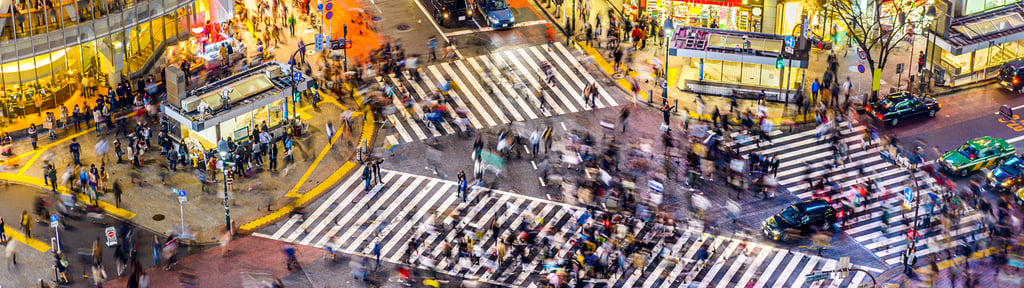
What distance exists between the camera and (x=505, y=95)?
310ft

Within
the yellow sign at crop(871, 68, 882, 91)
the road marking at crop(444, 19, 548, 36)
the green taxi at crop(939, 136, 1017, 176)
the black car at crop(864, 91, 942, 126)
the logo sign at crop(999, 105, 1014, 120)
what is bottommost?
the green taxi at crop(939, 136, 1017, 176)

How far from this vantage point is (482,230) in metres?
79.1

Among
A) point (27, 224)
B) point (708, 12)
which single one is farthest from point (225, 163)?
point (708, 12)

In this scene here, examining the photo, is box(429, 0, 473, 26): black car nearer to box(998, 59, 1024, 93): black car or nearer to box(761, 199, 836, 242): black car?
box(761, 199, 836, 242): black car

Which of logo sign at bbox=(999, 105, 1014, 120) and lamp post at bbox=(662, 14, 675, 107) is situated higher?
lamp post at bbox=(662, 14, 675, 107)

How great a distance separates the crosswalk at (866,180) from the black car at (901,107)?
155 centimetres

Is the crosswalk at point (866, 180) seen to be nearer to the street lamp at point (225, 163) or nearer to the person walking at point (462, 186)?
the person walking at point (462, 186)

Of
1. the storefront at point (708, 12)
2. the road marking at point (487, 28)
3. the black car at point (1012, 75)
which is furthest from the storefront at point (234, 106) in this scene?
the black car at point (1012, 75)

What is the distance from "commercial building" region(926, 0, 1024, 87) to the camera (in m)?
93.1

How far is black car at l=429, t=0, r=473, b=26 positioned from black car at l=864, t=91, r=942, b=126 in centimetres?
2876

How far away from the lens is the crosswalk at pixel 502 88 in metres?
91.1

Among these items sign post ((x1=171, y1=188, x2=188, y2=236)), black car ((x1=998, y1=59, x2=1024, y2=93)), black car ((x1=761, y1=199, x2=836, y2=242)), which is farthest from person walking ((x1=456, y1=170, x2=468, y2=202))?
black car ((x1=998, y1=59, x2=1024, y2=93))

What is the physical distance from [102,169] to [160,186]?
317 centimetres

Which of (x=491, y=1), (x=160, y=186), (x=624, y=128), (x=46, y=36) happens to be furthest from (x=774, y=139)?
(x=46, y=36)
